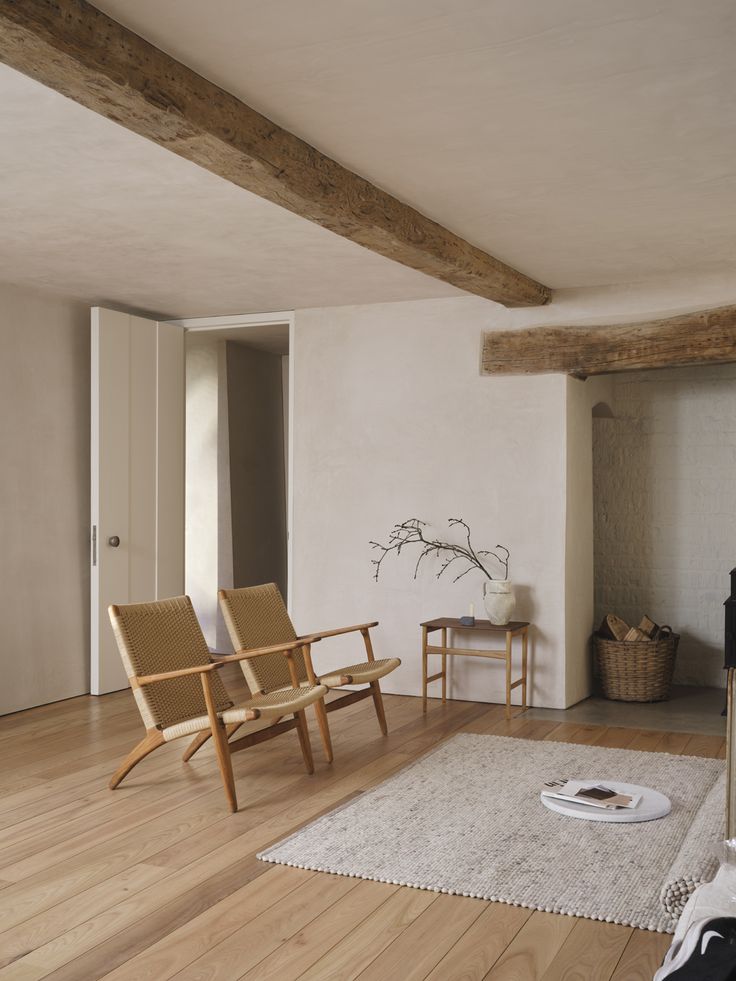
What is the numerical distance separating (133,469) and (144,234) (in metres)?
2.17

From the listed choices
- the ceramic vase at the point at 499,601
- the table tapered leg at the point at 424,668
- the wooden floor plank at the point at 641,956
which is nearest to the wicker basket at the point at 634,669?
the ceramic vase at the point at 499,601

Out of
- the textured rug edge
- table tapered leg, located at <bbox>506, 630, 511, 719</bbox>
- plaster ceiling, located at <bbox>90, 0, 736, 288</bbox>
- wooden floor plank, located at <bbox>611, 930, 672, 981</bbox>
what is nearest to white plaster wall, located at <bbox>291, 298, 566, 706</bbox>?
table tapered leg, located at <bbox>506, 630, 511, 719</bbox>

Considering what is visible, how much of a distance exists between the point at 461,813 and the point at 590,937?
108cm

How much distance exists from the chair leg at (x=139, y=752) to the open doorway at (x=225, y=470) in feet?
12.4

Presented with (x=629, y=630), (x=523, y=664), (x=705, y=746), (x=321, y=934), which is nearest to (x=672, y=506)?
(x=629, y=630)

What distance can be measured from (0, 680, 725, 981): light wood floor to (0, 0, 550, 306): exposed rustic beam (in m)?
2.30

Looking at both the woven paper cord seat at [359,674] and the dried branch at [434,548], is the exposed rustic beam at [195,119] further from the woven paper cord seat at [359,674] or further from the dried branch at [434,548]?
the dried branch at [434,548]

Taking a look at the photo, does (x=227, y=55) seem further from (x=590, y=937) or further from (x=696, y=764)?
(x=696, y=764)

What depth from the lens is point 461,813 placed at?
151 inches

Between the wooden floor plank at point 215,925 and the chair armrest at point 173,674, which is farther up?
the chair armrest at point 173,674

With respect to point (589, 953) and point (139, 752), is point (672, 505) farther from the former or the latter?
point (589, 953)

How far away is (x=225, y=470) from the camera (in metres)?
7.96

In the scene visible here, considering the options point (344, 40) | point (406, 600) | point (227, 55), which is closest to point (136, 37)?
point (227, 55)

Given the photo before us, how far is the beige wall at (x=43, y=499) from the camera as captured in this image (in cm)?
580
